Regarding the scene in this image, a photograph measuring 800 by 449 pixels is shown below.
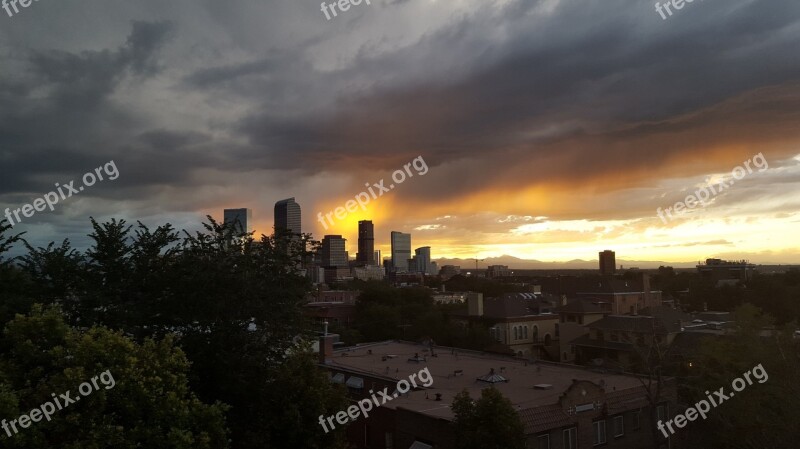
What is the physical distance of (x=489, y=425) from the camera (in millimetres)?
22125

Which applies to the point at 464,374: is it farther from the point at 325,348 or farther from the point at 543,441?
the point at 325,348

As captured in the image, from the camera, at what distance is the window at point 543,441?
85.4 feet

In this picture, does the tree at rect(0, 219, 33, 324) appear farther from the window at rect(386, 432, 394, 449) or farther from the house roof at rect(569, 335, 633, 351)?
the house roof at rect(569, 335, 633, 351)

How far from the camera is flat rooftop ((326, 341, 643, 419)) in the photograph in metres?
29.0

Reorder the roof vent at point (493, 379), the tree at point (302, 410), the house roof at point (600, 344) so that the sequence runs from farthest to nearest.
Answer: the house roof at point (600, 344), the roof vent at point (493, 379), the tree at point (302, 410)

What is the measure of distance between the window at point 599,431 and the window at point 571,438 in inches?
67.0

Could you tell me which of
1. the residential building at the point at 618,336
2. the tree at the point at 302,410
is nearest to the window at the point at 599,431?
the tree at the point at 302,410

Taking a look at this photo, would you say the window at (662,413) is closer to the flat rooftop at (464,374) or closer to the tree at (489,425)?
the flat rooftop at (464,374)

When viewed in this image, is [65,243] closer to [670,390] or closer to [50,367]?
[50,367]

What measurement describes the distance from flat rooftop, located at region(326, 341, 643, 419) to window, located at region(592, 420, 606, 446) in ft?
6.03

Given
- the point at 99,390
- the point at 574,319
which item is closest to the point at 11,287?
the point at 99,390

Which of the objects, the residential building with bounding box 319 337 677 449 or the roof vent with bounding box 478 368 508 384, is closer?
the residential building with bounding box 319 337 677 449

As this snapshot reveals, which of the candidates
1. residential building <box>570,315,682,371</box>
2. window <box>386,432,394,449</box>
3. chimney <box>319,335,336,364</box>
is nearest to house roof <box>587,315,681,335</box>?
residential building <box>570,315,682,371</box>

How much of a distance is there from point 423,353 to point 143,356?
2918 cm
